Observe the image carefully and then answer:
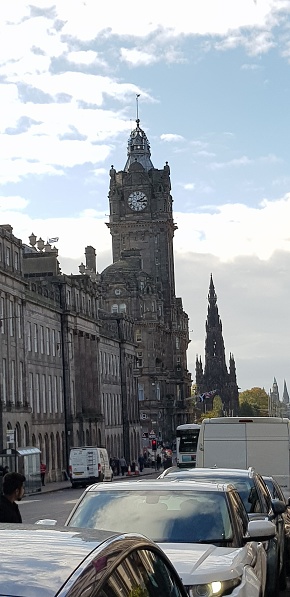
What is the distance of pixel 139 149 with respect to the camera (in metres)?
181

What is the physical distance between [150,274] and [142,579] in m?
164

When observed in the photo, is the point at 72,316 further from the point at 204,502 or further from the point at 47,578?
the point at 47,578

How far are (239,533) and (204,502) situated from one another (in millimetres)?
445

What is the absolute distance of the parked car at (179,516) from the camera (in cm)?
1092

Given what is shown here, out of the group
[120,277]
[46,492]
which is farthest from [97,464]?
[120,277]

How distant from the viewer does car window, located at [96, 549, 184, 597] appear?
5.00 m

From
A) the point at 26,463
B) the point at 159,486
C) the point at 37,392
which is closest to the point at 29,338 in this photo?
the point at 37,392

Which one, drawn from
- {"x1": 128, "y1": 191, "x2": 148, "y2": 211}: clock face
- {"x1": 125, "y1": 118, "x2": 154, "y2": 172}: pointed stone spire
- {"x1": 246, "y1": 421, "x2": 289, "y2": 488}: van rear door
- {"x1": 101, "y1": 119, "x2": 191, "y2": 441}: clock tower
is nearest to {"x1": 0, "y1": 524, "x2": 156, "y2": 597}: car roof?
{"x1": 246, "y1": 421, "x2": 289, "y2": 488}: van rear door

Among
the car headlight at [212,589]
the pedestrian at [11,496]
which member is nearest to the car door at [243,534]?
the car headlight at [212,589]

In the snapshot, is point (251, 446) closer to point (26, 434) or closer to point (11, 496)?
point (11, 496)

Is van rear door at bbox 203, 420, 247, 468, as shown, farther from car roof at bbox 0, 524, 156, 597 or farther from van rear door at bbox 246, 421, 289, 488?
car roof at bbox 0, 524, 156, 597

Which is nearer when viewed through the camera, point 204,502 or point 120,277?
point 204,502

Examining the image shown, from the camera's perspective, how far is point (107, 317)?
416ft

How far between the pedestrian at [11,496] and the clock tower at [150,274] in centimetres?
14149
